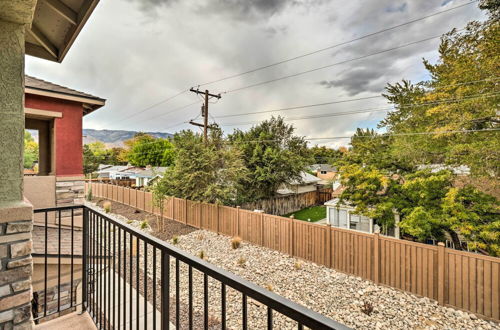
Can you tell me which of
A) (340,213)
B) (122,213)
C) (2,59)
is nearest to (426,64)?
(340,213)

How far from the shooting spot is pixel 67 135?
5.56 metres

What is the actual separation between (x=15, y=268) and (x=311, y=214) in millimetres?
14902

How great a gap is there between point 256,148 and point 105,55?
8974 millimetres

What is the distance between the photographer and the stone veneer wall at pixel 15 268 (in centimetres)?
147

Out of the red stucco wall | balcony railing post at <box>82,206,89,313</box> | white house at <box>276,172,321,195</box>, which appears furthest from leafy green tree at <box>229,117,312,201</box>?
balcony railing post at <box>82,206,89,313</box>

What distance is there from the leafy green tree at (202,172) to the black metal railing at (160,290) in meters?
4.41

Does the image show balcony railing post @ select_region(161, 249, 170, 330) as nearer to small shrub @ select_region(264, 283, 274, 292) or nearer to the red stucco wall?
small shrub @ select_region(264, 283, 274, 292)

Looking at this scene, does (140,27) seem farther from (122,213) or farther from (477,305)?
(477,305)

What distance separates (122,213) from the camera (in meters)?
13.0

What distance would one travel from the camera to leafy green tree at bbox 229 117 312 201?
1427 cm

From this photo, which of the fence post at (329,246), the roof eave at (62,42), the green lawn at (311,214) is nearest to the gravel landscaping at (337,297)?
the fence post at (329,246)

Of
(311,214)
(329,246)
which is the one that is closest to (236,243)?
(329,246)

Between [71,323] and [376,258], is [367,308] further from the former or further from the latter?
[71,323]

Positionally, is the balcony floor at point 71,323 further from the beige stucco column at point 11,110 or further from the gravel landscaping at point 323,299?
the beige stucco column at point 11,110
